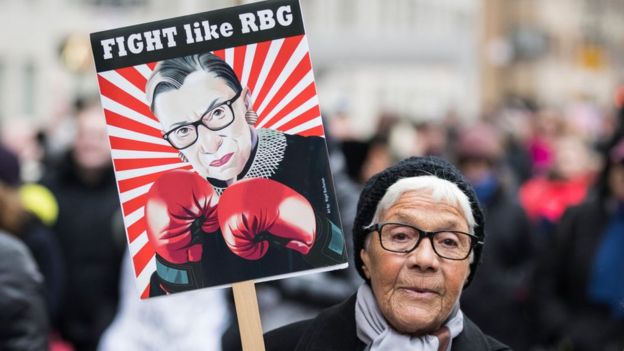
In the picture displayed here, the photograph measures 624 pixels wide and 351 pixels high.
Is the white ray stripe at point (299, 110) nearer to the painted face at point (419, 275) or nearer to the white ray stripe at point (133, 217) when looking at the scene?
the painted face at point (419, 275)

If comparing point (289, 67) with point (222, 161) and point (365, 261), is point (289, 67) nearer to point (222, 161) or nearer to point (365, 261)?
point (222, 161)

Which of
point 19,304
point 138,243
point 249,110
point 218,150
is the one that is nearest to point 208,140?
point 218,150

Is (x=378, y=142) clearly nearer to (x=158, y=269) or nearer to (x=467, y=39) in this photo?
(x=158, y=269)

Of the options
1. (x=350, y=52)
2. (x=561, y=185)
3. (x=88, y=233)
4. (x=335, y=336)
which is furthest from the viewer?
(x=350, y=52)

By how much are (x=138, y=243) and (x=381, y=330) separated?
30.2 inches

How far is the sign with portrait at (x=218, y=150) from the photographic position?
440 centimetres

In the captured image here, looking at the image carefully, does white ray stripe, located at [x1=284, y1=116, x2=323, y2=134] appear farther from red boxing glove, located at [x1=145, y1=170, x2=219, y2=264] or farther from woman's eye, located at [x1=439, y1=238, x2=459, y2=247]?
woman's eye, located at [x1=439, y1=238, x2=459, y2=247]

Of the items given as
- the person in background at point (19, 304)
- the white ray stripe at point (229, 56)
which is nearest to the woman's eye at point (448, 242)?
the white ray stripe at point (229, 56)

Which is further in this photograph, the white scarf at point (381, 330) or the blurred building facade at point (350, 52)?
the blurred building facade at point (350, 52)

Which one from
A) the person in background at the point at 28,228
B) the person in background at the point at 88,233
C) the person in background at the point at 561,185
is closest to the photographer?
the person in background at the point at 28,228

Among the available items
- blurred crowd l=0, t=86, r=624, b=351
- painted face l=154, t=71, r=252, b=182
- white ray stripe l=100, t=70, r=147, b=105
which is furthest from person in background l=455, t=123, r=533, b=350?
white ray stripe l=100, t=70, r=147, b=105

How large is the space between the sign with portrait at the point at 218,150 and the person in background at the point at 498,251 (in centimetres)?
427

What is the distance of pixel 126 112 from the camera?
14.6 ft

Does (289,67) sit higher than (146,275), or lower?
higher
